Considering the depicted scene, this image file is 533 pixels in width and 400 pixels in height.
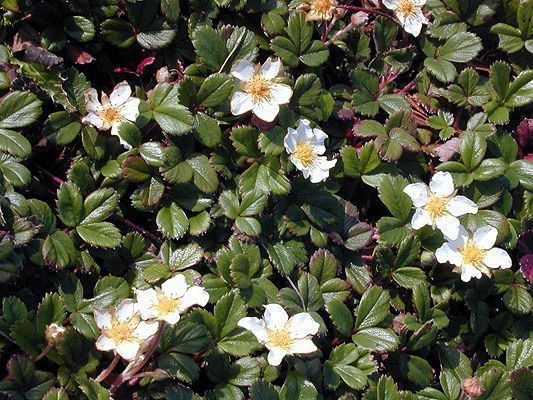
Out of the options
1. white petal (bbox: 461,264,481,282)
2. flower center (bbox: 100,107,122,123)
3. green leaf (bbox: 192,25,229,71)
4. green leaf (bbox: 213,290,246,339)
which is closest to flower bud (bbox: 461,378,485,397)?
white petal (bbox: 461,264,481,282)

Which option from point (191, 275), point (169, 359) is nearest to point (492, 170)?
point (191, 275)

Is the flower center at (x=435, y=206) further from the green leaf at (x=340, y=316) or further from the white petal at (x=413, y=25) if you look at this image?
the white petal at (x=413, y=25)

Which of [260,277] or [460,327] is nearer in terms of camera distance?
[260,277]

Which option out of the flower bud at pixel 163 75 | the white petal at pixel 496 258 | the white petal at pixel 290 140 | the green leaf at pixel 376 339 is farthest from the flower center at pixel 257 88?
the white petal at pixel 496 258

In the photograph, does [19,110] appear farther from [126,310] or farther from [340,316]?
[340,316]

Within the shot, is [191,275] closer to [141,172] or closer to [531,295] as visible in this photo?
[141,172]
